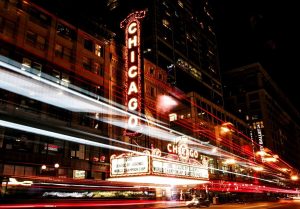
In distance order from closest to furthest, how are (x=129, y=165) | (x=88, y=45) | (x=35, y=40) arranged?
(x=129, y=165) < (x=35, y=40) < (x=88, y=45)

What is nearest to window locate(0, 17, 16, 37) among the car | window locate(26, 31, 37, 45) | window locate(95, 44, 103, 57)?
window locate(26, 31, 37, 45)

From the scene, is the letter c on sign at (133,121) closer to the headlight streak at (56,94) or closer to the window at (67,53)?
the headlight streak at (56,94)

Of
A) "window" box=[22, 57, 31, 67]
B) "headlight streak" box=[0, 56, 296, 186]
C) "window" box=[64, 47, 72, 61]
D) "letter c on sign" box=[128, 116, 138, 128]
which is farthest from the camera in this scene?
"window" box=[64, 47, 72, 61]

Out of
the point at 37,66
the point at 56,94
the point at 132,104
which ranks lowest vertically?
the point at 132,104

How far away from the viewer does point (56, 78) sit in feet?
102

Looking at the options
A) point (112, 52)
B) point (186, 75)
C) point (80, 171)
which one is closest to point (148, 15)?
point (186, 75)

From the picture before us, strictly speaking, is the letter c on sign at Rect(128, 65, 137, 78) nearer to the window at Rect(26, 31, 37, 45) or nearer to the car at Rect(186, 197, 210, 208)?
the window at Rect(26, 31, 37, 45)

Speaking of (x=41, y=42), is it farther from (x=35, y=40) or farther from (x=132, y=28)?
(x=132, y=28)

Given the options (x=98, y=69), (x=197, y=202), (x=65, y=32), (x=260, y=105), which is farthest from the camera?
(x=260, y=105)

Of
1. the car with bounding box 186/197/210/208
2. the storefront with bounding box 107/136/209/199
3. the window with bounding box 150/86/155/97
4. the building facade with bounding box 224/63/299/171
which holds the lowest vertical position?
the car with bounding box 186/197/210/208

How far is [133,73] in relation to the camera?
98.7ft

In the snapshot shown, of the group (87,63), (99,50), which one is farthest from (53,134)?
(99,50)

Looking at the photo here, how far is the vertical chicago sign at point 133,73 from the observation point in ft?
93.1

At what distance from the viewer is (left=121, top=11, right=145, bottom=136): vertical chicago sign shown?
2838 cm
